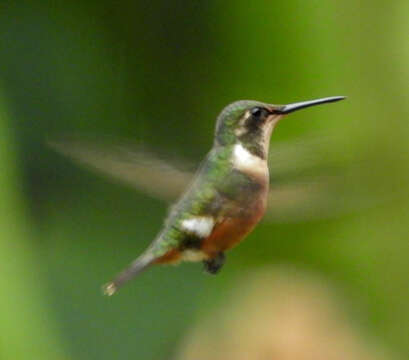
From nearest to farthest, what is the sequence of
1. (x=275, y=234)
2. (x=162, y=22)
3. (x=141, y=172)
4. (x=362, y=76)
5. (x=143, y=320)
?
(x=141, y=172)
(x=362, y=76)
(x=275, y=234)
(x=143, y=320)
(x=162, y=22)

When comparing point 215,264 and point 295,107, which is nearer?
point 295,107

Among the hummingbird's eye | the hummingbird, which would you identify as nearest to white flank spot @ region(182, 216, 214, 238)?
the hummingbird

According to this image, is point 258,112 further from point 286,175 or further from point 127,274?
point 127,274

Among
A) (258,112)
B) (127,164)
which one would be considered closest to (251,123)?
(258,112)

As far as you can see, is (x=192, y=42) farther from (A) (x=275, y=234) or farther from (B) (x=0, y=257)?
(B) (x=0, y=257)

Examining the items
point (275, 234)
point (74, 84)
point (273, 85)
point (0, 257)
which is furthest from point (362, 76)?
point (74, 84)

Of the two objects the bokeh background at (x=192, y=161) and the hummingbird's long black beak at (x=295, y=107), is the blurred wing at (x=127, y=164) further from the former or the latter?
the hummingbird's long black beak at (x=295, y=107)
